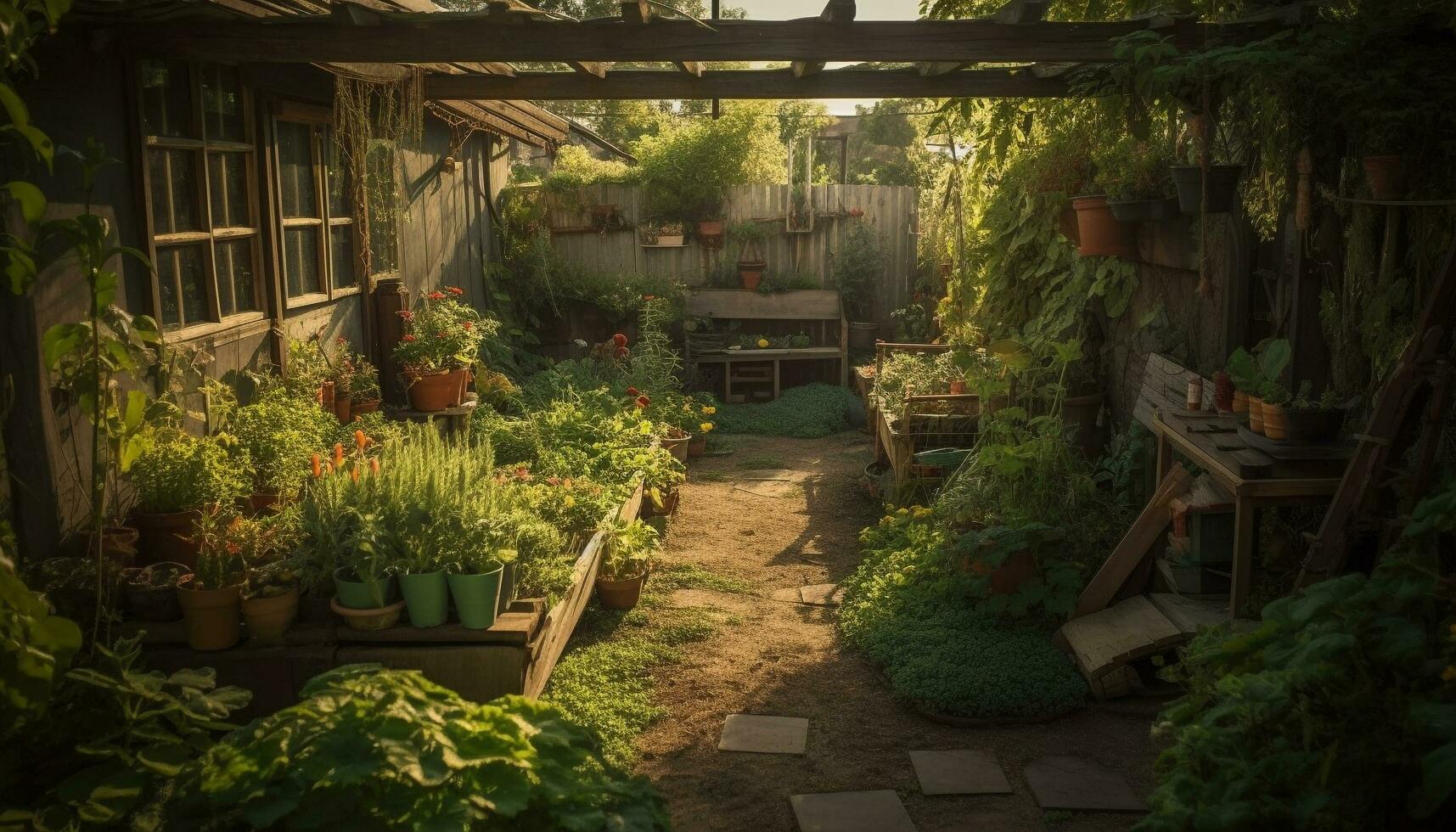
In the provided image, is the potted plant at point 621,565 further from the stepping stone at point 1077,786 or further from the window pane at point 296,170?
the window pane at point 296,170

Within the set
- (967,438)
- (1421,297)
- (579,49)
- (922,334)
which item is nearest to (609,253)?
(922,334)

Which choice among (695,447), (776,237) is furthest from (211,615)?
(776,237)

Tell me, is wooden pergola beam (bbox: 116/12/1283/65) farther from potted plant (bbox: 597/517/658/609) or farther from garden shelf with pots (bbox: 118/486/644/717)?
garden shelf with pots (bbox: 118/486/644/717)

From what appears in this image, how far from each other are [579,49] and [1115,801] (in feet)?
12.9

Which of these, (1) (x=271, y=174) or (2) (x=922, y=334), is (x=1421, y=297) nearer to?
(1) (x=271, y=174)

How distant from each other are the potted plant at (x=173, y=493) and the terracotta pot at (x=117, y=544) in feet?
0.42

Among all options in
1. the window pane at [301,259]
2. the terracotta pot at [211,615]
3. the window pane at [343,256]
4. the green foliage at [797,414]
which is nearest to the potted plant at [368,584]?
the terracotta pot at [211,615]

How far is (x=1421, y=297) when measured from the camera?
4074 millimetres

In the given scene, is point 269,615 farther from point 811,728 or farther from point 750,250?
point 750,250

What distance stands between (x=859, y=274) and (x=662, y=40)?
8.38 m

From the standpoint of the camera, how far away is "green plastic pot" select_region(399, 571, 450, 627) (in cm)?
444

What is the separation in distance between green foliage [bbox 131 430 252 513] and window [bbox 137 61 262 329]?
726 mm

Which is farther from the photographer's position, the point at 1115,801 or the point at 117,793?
the point at 1115,801

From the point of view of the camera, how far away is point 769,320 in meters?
13.2
